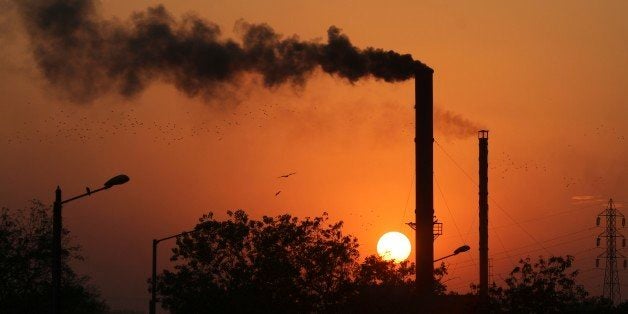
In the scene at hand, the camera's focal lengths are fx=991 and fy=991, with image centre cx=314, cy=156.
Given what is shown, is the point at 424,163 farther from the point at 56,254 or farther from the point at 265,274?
the point at 56,254

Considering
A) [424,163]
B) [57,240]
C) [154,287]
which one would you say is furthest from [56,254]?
[424,163]

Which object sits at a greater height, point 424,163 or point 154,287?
point 424,163

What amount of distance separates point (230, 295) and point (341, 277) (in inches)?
281

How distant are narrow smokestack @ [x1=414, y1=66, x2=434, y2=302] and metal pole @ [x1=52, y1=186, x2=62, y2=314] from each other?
126ft

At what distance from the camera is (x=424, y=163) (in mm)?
61938

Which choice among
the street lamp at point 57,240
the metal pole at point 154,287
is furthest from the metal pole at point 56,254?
the metal pole at point 154,287

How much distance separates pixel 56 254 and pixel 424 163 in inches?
1554

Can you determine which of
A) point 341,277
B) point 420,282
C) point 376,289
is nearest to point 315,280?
point 341,277

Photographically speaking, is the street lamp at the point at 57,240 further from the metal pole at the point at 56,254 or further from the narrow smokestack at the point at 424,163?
the narrow smokestack at the point at 424,163

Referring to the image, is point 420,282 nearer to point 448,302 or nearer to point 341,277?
point 448,302

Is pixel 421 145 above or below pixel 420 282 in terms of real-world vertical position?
above

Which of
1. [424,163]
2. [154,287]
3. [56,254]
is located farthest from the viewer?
[424,163]

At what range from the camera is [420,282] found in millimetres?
64062

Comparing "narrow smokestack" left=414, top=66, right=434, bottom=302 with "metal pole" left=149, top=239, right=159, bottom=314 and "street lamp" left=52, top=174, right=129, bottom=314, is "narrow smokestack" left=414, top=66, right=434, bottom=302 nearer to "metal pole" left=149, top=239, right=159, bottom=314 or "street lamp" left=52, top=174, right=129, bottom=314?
"metal pole" left=149, top=239, right=159, bottom=314
